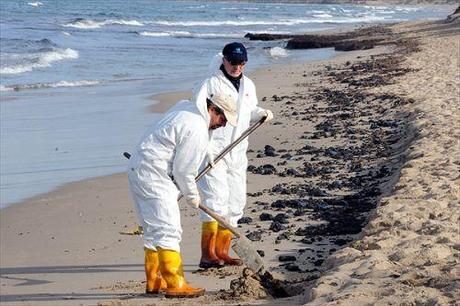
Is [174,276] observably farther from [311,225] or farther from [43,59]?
[43,59]

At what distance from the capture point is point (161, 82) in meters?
23.3

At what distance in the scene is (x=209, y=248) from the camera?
23.5 ft

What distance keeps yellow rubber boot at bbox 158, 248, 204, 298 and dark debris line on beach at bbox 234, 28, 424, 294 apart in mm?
787

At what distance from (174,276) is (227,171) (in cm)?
127

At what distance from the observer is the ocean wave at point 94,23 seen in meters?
52.7

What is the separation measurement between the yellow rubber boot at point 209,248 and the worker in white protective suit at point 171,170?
826mm

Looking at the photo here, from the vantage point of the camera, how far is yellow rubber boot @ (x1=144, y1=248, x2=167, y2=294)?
20.8ft

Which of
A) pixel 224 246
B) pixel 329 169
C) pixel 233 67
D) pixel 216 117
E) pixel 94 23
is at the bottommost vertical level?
pixel 94 23

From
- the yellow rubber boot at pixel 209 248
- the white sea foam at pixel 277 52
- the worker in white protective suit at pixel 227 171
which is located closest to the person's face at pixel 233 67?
the worker in white protective suit at pixel 227 171

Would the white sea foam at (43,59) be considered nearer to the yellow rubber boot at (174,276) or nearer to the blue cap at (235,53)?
the blue cap at (235,53)

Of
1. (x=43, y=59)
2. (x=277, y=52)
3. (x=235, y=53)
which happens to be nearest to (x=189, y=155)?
(x=235, y=53)

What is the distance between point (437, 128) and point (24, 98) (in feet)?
33.8

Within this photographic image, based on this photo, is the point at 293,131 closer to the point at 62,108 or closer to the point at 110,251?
the point at 62,108

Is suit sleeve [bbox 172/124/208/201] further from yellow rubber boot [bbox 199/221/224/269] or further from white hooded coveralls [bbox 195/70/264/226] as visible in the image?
yellow rubber boot [bbox 199/221/224/269]
